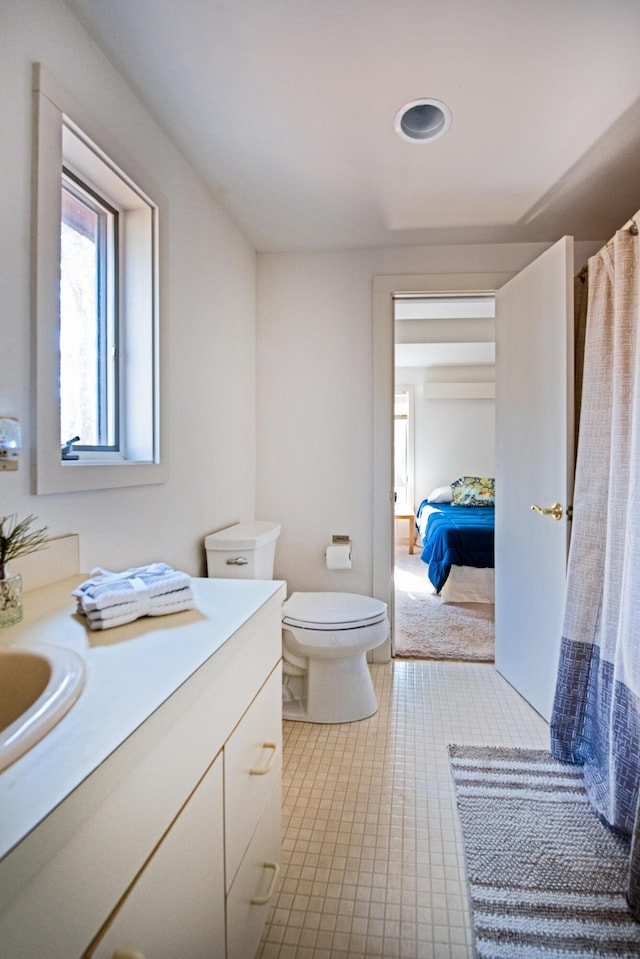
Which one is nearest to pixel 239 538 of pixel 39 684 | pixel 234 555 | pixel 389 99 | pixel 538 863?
pixel 234 555

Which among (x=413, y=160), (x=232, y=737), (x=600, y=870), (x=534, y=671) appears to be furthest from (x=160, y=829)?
(x=413, y=160)

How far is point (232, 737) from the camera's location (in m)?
0.85

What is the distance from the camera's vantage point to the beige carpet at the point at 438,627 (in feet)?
8.87

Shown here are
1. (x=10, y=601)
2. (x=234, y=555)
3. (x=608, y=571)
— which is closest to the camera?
(x=10, y=601)

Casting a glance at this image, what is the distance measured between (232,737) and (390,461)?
189 centimetres

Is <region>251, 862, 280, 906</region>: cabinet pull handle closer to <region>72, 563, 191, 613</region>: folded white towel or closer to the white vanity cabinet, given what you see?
the white vanity cabinet

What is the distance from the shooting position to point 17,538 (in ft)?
3.25

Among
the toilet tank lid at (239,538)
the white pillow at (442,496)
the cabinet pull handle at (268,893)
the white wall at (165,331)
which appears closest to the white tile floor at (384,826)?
the cabinet pull handle at (268,893)

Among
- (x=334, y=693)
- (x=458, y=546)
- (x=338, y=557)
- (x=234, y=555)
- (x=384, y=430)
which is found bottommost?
(x=334, y=693)

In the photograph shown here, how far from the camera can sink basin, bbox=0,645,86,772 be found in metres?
0.52

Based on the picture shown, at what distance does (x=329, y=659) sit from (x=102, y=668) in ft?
4.68

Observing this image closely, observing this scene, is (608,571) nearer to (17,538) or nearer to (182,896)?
(182,896)

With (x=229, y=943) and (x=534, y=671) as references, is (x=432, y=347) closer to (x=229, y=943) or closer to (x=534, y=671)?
(x=534, y=671)

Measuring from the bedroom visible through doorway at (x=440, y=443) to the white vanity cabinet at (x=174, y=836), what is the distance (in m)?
2.05
